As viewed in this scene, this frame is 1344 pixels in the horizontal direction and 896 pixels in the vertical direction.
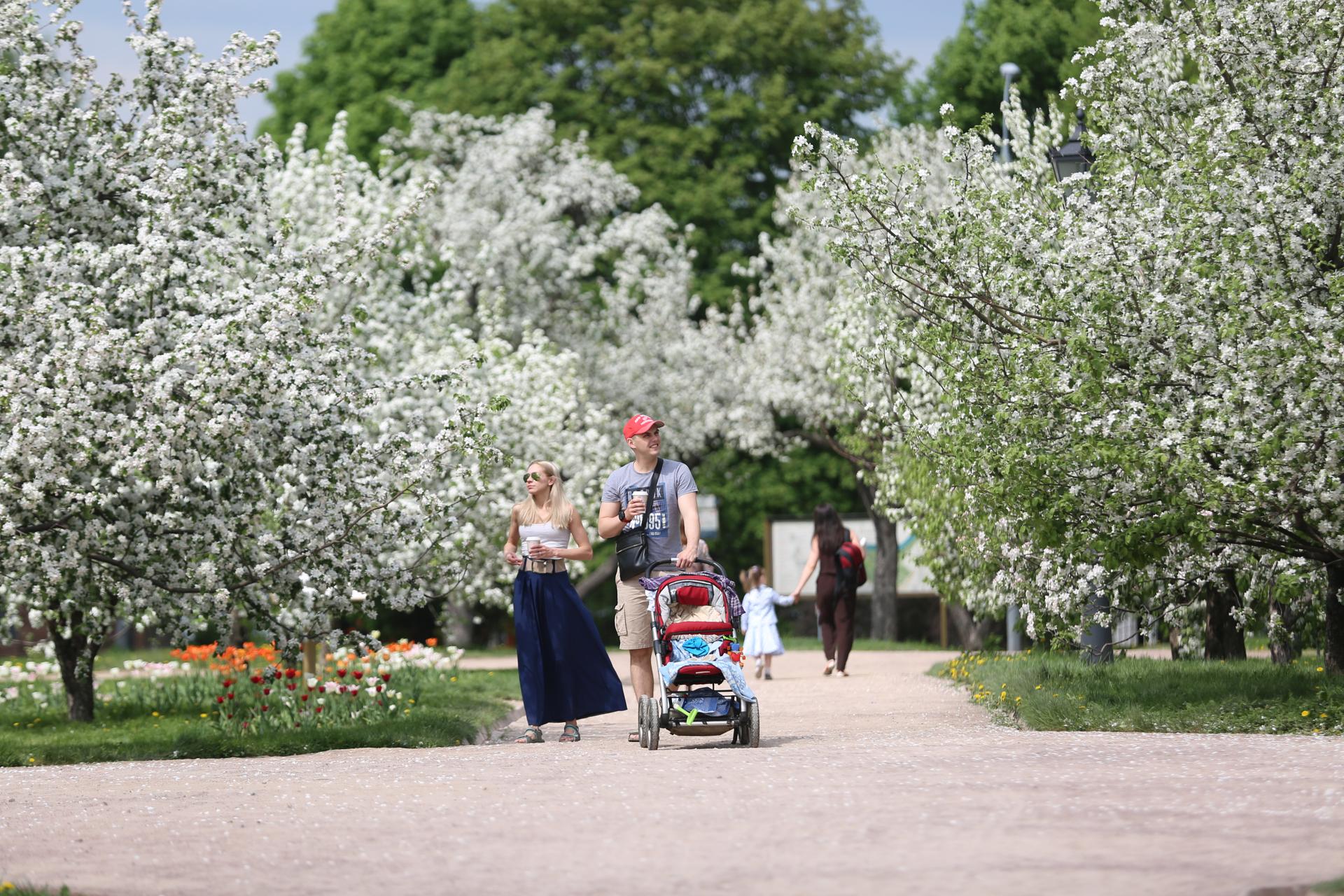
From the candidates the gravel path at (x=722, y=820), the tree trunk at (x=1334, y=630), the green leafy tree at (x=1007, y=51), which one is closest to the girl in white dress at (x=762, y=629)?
the tree trunk at (x=1334, y=630)

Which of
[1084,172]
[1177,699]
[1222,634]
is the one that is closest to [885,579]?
[1222,634]

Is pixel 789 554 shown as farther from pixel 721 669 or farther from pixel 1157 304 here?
pixel 721 669

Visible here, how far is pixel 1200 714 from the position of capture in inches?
465

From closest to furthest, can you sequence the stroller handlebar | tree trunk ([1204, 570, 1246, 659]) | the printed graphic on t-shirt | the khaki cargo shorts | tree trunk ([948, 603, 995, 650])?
the stroller handlebar
the printed graphic on t-shirt
the khaki cargo shorts
tree trunk ([1204, 570, 1246, 659])
tree trunk ([948, 603, 995, 650])

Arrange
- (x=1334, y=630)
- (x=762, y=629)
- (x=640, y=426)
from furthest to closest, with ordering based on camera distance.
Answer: (x=762, y=629), (x=1334, y=630), (x=640, y=426)

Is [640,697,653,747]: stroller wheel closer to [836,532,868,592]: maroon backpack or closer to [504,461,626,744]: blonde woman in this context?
[504,461,626,744]: blonde woman

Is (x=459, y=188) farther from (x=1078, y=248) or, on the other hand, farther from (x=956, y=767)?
(x=956, y=767)

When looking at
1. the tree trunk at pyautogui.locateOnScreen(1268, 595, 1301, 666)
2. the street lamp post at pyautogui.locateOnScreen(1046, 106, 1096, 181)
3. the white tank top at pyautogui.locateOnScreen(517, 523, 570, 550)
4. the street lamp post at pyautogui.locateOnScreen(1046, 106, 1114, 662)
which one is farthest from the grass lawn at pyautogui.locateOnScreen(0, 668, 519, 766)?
the street lamp post at pyautogui.locateOnScreen(1046, 106, 1096, 181)

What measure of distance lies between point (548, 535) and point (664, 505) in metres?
1.17

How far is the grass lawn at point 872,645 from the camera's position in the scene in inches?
1148

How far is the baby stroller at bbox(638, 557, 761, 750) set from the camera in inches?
436

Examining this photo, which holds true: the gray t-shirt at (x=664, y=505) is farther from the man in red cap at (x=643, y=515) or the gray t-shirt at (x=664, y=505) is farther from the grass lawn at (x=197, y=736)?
the grass lawn at (x=197, y=736)

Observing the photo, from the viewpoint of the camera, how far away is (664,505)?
11820 millimetres

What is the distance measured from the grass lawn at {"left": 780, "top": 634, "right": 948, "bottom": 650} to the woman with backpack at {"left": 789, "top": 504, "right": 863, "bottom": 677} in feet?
24.9
